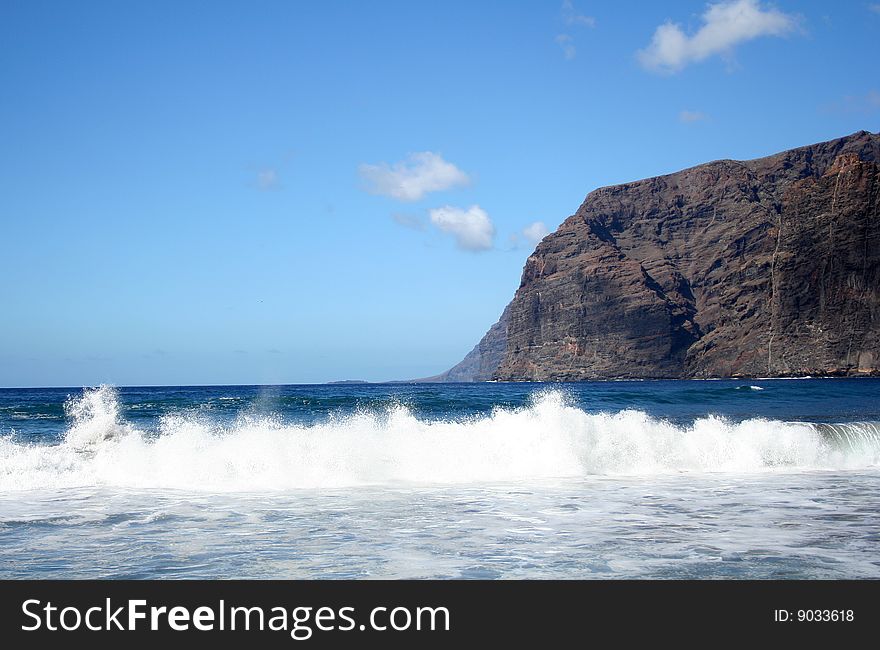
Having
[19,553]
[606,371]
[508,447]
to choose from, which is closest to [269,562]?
[19,553]

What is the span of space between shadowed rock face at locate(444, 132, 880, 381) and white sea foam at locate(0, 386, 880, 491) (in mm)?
99562

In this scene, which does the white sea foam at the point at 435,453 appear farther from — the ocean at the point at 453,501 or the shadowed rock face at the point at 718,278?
the shadowed rock face at the point at 718,278

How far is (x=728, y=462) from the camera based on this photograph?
17.1 metres

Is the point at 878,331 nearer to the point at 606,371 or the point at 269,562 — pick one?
the point at 606,371

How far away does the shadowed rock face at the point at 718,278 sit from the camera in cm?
11031

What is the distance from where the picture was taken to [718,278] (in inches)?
6476

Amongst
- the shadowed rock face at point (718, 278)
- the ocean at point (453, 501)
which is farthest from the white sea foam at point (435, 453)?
the shadowed rock face at point (718, 278)

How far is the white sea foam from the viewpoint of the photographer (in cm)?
1455

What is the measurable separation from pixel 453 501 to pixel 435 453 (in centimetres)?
404

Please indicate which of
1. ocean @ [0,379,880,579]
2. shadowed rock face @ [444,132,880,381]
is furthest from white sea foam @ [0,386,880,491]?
shadowed rock face @ [444,132,880,381]

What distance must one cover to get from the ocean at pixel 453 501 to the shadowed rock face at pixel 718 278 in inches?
4039

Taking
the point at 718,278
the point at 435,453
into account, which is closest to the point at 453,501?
the point at 435,453

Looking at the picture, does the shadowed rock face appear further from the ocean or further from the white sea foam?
the ocean

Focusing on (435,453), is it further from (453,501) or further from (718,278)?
(718,278)
